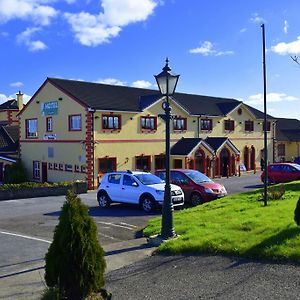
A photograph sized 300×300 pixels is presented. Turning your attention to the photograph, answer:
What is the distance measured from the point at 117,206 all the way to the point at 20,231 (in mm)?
6635

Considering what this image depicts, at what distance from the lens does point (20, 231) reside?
14.8 m

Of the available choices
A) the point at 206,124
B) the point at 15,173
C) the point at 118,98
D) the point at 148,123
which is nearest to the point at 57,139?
the point at 15,173

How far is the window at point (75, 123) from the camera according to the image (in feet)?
112

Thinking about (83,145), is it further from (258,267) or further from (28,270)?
(258,267)

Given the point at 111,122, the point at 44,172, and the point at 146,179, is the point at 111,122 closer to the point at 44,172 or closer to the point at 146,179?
the point at 44,172

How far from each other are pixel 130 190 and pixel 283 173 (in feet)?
45.3

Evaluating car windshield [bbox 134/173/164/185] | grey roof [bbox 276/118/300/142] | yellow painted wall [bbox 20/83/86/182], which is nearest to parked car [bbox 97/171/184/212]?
car windshield [bbox 134/173/164/185]

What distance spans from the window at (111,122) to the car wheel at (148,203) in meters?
15.9

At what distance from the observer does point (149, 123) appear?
3750cm

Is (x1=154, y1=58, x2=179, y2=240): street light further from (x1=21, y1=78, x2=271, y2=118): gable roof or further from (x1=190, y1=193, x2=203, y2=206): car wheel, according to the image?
(x1=21, y1=78, x2=271, y2=118): gable roof

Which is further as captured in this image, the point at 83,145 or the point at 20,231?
the point at 83,145

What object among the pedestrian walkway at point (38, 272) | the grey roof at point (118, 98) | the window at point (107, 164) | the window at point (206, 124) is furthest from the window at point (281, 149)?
the pedestrian walkway at point (38, 272)

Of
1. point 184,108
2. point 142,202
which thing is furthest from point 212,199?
point 184,108

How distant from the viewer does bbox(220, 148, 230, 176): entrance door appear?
42375mm
